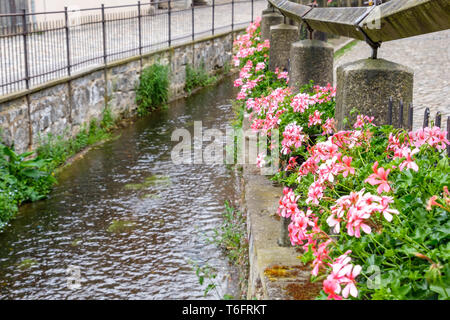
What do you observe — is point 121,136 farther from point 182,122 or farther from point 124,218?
point 124,218

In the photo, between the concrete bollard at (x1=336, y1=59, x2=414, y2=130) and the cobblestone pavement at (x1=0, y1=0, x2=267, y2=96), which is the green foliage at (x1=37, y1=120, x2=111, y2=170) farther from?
the concrete bollard at (x1=336, y1=59, x2=414, y2=130)

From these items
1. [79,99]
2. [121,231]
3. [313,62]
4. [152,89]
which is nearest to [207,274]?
[121,231]

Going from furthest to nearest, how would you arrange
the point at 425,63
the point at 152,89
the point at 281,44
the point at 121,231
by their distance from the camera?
the point at 152,89 < the point at 425,63 < the point at 281,44 < the point at 121,231

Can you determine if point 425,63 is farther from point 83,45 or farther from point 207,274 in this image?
point 207,274

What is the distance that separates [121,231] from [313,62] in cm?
268

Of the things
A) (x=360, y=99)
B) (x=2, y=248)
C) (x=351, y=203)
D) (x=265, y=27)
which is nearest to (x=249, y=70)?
(x=265, y=27)

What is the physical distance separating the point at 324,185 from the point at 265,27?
21.6 ft

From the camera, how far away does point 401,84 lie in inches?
142

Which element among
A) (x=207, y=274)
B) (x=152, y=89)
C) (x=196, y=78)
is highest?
→ (x=152, y=89)

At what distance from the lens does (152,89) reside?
12.6 m

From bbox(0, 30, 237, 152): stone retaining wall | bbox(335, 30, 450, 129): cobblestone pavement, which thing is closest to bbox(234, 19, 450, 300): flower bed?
bbox(335, 30, 450, 129): cobblestone pavement

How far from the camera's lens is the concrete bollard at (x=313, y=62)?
5.42 meters
